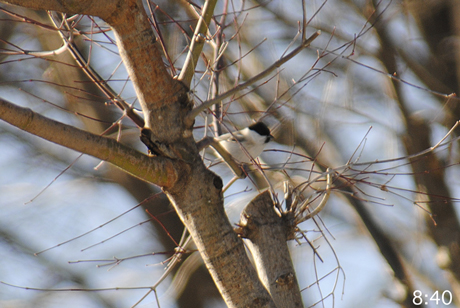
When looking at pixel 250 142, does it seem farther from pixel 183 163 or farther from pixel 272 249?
pixel 183 163

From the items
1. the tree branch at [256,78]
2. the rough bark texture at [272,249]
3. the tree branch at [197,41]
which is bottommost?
the rough bark texture at [272,249]

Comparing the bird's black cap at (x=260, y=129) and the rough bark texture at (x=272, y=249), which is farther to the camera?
the bird's black cap at (x=260, y=129)

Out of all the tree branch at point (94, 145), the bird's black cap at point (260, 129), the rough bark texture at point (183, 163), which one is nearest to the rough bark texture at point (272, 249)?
the rough bark texture at point (183, 163)

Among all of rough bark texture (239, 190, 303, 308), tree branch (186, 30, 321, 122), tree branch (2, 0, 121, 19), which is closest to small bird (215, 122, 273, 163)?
rough bark texture (239, 190, 303, 308)

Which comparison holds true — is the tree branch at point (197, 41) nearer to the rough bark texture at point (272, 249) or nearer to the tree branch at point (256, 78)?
the tree branch at point (256, 78)

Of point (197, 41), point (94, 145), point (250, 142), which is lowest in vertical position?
point (94, 145)

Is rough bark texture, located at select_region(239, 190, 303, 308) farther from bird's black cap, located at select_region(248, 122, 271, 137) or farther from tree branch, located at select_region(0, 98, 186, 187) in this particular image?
bird's black cap, located at select_region(248, 122, 271, 137)

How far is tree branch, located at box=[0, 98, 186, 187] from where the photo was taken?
1.31 metres

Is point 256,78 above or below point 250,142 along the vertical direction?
below

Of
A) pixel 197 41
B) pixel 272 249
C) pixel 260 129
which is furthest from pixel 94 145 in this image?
pixel 260 129

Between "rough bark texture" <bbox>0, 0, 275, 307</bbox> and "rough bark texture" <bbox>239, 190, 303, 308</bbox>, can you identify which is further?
"rough bark texture" <bbox>239, 190, 303, 308</bbox>

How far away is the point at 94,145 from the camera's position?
1.44 m

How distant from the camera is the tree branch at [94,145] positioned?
4.31 ft

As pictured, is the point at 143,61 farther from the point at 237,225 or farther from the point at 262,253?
the point at 262,253
